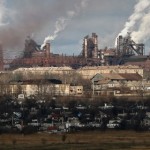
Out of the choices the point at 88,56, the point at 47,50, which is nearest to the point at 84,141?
the point at 47,50

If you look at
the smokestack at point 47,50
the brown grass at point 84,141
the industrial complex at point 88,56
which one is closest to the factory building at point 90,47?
the industrial complex at point 88,56

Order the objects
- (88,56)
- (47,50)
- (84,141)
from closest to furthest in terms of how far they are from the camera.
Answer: (84,141), (47,50), (88,56)

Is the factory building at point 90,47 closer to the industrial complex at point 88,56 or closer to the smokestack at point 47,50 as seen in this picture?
the industrial complex at point 88,56

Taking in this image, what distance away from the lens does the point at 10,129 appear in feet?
60.8

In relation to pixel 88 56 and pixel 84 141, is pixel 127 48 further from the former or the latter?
pixel 84 141

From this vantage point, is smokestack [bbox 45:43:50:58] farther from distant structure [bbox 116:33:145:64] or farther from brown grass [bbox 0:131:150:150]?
brown grass [bbox 0:131:150:150]

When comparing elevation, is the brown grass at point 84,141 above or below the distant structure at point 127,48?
below

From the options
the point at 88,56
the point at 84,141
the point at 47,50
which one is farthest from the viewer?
the point at 88,56

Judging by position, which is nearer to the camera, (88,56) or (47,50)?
(47,50)

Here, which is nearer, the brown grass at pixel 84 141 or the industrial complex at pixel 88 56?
the brown grass at pixel 84 141

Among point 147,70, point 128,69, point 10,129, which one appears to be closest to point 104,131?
point 10,129

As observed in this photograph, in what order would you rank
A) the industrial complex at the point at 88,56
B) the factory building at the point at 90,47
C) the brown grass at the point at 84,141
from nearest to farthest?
the brown grass at the point at 84,141 < the industrial complex at the point at 88,56 < the factory building at the point at 90,47

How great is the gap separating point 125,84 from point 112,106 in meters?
18.2

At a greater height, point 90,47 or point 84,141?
point 90,47
